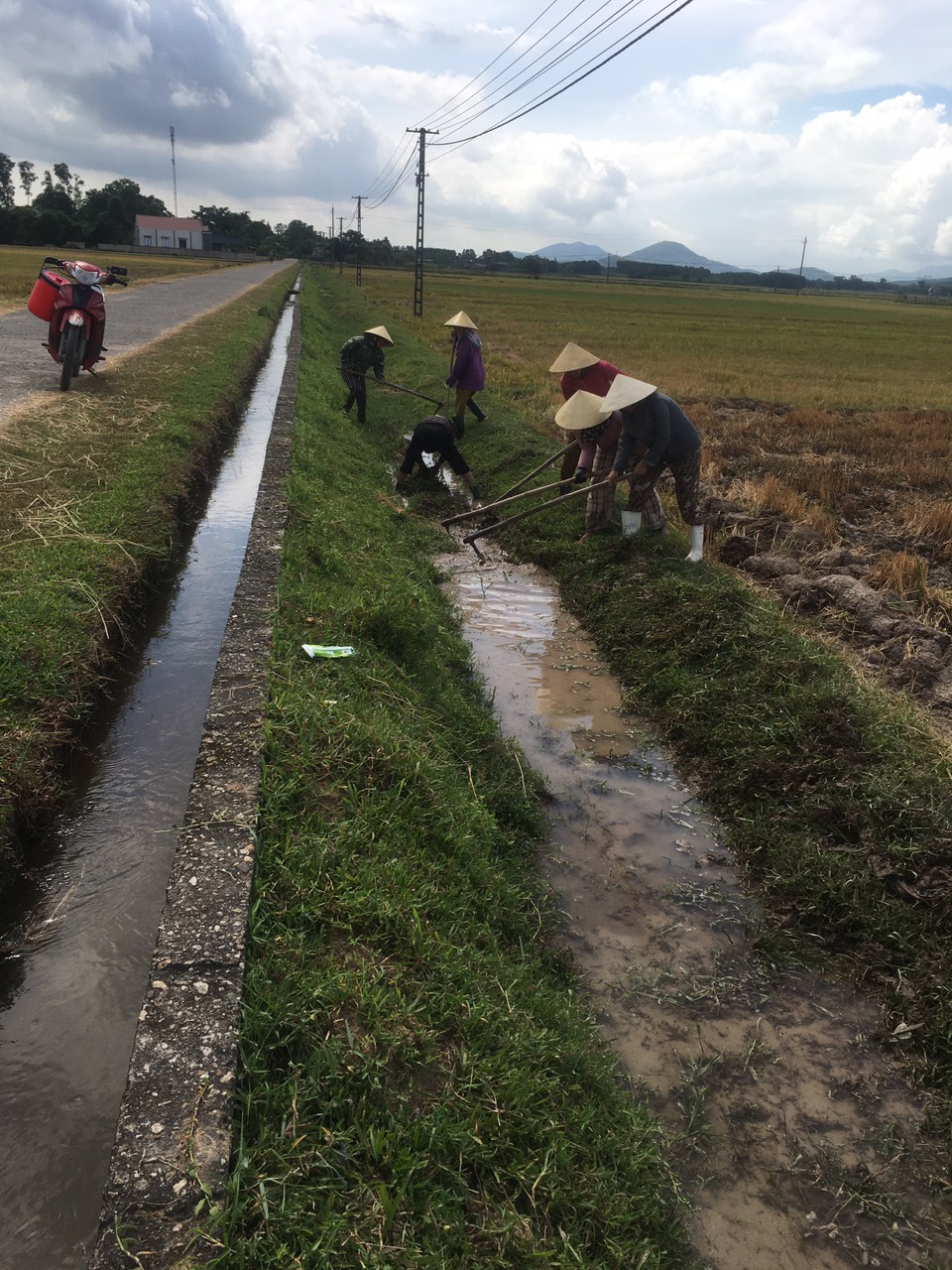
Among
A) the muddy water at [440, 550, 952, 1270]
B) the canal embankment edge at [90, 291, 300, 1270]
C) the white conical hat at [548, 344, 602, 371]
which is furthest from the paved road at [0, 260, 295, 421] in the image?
the muddy water at [440, 550, 952, 1270]

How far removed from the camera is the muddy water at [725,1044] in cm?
227

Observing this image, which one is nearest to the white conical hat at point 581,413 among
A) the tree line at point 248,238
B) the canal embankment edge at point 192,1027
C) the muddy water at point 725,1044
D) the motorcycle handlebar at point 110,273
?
the muddy water at point 725,1044

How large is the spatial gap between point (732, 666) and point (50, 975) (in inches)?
155

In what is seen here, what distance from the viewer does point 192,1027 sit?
207cm

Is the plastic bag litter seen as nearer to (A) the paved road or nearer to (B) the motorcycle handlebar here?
(A) the paved road

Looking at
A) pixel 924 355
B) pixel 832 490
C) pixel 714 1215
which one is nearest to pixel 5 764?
pixel 714 1215

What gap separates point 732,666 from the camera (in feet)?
16.2

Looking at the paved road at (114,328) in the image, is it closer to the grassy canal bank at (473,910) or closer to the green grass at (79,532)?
the green grass at (79,532)

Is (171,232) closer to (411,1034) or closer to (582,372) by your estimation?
(582,372)

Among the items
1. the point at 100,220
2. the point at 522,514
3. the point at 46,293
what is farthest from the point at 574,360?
the point at 100,220

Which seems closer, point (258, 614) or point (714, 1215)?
point (714, 1215)

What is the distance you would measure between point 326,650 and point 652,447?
3.56 meters

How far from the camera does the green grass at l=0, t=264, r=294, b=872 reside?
3506 millimetres

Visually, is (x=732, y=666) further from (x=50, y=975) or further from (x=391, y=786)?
(x=50, y=975)
